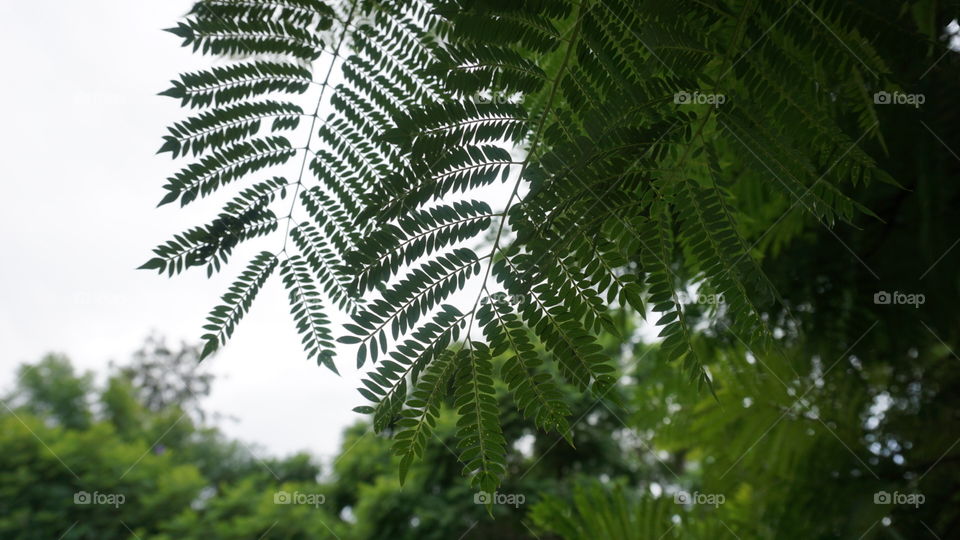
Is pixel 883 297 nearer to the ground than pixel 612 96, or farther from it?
farther from it

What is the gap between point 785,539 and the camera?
1480 millimetres

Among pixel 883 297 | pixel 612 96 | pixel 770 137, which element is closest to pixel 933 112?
pixel 883 297

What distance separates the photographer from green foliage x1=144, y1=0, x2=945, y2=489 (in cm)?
48

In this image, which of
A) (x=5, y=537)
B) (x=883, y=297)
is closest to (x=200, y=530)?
(x=5, y=537)

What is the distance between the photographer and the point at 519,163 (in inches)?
21.0

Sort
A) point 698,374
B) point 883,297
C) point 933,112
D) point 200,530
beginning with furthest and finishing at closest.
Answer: point 200,530
point 883,297
point 933,112
point 698,374

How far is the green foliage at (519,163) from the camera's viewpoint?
483 mm

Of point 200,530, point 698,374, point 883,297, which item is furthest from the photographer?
point 200,530

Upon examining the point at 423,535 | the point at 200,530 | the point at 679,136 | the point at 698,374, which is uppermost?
the point at 200,530

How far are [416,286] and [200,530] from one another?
14.8 ft

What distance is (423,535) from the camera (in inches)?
171

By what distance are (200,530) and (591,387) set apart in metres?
4.55

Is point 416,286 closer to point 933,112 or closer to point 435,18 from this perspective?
point 435,18

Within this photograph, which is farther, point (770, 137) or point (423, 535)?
point (423, 535)
